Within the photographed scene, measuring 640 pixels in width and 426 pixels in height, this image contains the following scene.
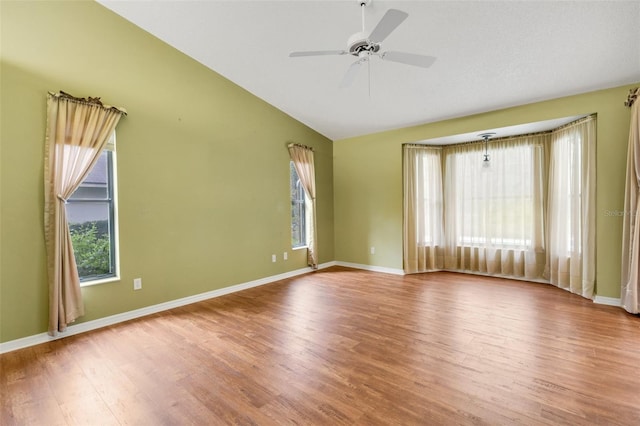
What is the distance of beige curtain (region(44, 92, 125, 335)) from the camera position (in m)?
2.71

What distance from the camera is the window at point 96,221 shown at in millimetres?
3004

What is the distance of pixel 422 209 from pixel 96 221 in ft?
16.0

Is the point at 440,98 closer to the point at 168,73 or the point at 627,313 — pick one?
the point at 627,313

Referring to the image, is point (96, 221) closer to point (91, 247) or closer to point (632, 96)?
point (91, 247)

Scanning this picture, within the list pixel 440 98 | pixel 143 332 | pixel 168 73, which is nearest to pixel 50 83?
pixel 168 73

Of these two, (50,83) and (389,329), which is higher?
(50,83)

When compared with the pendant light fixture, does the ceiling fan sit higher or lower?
higher

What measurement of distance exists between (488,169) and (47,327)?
6228 mm

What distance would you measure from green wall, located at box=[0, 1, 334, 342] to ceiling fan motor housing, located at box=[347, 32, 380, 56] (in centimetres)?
262

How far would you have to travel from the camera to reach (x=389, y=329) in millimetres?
2891

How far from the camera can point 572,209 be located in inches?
156

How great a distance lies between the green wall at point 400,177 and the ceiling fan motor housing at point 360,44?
9.71 ft

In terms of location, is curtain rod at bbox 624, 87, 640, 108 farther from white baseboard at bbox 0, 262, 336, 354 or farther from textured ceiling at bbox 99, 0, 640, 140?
white baseboard at bbox 0, 262, 336, 354

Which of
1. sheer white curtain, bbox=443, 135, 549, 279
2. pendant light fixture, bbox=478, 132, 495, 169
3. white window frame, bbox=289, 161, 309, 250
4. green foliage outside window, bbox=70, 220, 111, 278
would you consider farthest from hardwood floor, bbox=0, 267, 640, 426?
pendant light fixture, bbox=478, 132, 495, 169
